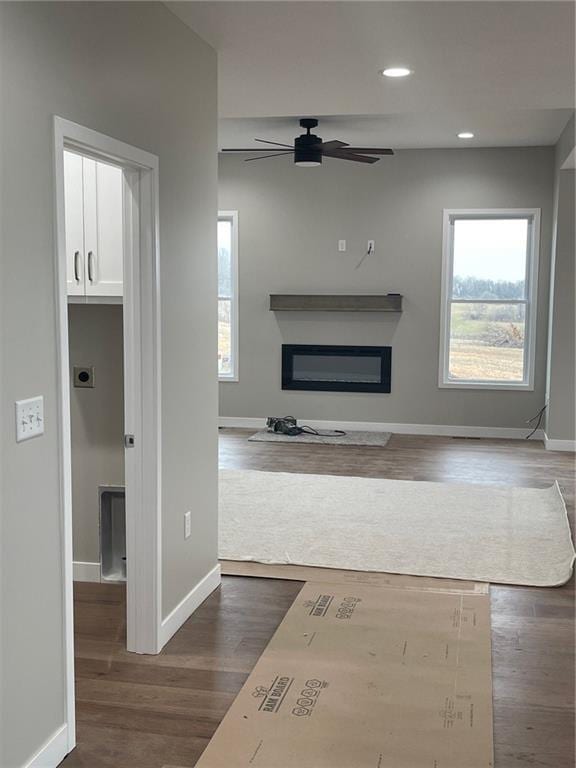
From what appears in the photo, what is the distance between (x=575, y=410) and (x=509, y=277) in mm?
1547

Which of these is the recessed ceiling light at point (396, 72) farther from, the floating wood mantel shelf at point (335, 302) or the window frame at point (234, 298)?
the window frame at point (234, 298)

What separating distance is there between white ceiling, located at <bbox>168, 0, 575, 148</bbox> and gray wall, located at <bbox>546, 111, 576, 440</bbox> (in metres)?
2.57

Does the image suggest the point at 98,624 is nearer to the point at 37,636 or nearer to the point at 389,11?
the point at 37,636

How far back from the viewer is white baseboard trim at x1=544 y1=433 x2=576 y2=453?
7.53m

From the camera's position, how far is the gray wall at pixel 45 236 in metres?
2.17

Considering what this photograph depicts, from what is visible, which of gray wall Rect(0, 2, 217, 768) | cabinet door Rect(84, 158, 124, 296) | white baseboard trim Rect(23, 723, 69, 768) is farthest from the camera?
cabinet door Rect(84, 158, 124, 296)

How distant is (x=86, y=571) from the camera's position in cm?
419

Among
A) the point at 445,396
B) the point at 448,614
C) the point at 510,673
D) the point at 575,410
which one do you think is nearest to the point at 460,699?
the point at 510,673

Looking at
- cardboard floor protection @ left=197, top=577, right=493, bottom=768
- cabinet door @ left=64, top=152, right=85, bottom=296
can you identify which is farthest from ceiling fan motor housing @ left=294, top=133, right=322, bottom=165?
cardboard floor protection @ left=197, top=577, right=493, bottom=768

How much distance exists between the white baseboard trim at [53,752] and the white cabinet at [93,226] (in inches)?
73.4

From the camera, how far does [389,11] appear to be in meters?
3.14

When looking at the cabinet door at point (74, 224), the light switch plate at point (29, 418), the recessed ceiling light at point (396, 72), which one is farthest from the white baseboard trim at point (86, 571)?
the recessed ceiling light at point (396, 72)

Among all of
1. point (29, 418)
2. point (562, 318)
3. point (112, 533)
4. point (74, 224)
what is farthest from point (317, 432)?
point (29, 418)

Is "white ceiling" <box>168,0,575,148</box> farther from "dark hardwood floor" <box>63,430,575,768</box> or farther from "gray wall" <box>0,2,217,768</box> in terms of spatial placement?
"dark hardwood floor" <box>63,430,575,768</box>
